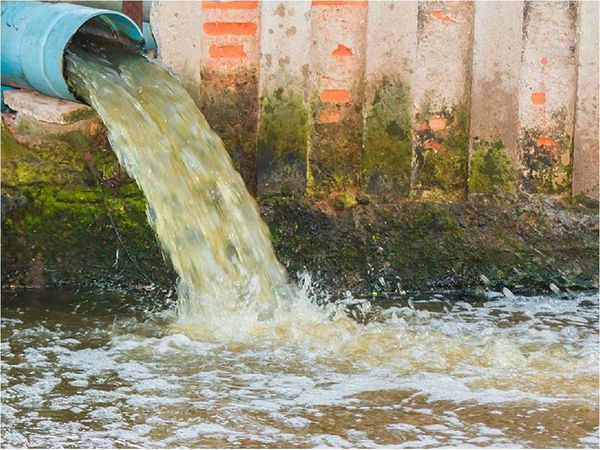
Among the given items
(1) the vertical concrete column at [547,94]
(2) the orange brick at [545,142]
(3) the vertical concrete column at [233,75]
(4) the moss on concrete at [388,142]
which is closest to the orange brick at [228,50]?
(3) the vertical concrete column at [233,75]

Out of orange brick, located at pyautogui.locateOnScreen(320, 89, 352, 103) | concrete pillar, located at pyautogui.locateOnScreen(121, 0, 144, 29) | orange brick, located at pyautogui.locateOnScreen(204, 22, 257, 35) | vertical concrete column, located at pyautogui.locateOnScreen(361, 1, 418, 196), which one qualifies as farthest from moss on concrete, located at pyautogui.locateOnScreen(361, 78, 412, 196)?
concrete pillar, located at pyautogui.locateOnScreen(121, 0, 144, 29)

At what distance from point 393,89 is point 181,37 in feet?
3.09

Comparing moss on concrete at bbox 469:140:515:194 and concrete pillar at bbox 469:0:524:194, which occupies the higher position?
concrete pillar at bbox 469:0:524:194

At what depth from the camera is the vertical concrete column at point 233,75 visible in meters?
5.58

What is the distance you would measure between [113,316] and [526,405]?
6.11 feet

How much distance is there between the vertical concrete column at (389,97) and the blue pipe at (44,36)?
1.03m

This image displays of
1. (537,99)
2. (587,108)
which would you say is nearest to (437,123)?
(537,99)

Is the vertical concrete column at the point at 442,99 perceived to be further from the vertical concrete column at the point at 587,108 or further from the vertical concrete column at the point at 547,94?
the vertical concrete column at the point at 587,108

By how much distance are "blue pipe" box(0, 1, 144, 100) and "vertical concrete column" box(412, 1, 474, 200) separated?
125cm

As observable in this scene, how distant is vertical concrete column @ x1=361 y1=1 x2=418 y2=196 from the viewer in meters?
5.56

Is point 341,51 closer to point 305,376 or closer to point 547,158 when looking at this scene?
point 547,158

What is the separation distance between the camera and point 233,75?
18.4ft

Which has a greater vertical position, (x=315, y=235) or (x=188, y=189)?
(x=188, y=189)

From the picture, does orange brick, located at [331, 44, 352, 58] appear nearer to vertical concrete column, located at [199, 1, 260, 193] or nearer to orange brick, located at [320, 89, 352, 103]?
orange brick, located at [320, 89, 352, 103]
